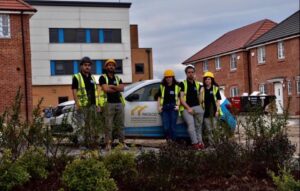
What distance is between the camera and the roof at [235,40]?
46781mm

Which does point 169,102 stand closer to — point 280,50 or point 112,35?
point 280,50

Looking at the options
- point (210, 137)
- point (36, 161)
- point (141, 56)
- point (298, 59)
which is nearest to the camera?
point (36, 161)

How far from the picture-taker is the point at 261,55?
4297 cm

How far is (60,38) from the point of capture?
52.3 meters

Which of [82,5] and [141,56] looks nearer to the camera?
[82,5]

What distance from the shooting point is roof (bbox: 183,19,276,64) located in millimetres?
46781

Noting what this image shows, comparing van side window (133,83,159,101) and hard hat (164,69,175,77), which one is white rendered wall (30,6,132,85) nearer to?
van side window (133,83,159,101)

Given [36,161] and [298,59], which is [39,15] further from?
[36,161]

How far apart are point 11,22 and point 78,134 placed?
18472 mm

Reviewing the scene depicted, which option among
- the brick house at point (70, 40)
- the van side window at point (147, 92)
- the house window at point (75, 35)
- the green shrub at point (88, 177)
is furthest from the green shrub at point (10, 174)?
the house window at point (75, 35)

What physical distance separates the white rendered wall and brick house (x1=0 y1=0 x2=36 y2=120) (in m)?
26.0

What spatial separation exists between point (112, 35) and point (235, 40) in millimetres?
12343

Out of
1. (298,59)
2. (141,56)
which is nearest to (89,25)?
(141,56)

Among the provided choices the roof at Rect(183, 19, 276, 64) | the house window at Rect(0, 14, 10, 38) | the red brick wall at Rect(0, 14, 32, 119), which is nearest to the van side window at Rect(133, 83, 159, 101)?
the red brick wall at Rect(0, 14, 32, 119)
